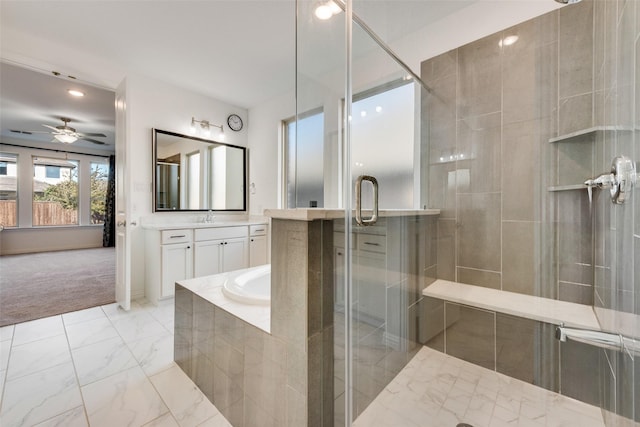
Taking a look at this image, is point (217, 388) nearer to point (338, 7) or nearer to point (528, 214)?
point (528, 214)

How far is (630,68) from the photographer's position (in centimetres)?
75

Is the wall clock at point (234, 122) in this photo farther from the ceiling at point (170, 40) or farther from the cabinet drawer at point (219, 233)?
the cabinet drawer at point (219, 233)

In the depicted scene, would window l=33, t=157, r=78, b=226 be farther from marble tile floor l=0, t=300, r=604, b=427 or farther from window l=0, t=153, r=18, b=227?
marble tile floor l=0, t=300, r=604, b=427

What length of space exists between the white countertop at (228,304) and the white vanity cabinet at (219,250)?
1.34m

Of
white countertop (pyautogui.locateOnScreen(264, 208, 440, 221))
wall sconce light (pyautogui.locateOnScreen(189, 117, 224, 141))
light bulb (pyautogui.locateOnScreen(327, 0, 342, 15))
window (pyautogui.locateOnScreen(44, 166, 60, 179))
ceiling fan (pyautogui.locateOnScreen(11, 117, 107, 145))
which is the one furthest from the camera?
window (pyautogui.locateOnScreen(44, 166, 60, 179))

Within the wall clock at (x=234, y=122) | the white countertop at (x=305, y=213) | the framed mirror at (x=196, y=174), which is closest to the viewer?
the white countertop at (x=305, y=213)

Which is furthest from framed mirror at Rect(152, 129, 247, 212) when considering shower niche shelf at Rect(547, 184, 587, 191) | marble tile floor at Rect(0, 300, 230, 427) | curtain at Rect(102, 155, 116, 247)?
curtain at Rect(102, 155, 116, 247)

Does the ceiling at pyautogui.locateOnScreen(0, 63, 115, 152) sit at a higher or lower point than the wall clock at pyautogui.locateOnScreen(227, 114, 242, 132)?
higher

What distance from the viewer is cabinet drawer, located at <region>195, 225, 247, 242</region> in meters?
2.95

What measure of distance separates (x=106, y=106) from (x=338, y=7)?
3.97m

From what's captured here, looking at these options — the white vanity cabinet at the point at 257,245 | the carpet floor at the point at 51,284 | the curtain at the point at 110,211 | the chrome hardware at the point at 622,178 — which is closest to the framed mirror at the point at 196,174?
the white vanity cabinet at the point at 257,245

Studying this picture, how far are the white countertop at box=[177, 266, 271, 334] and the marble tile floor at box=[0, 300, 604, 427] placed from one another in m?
0.52

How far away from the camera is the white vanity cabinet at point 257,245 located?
3488mm

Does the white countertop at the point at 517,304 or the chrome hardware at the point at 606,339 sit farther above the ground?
the chrome hardware at the point at 606,339
